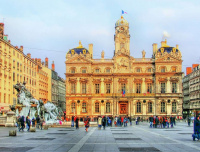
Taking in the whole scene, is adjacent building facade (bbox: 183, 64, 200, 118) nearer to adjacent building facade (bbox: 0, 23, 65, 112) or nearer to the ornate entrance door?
the ornate entrance door

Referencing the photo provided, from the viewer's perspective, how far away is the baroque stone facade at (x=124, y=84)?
85.8 m

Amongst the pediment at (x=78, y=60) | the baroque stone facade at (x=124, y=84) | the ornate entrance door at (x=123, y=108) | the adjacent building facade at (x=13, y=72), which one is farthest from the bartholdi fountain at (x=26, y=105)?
the ornate entrance door at (x=123, y=108)

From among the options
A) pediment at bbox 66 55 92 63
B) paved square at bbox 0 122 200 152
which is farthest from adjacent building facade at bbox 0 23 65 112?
paved square at bbox 0 122 200 152

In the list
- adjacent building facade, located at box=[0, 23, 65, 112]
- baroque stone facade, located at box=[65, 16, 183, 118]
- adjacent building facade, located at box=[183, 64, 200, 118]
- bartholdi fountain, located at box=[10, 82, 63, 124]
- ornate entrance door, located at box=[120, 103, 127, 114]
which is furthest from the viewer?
adjacent building facade, located at box=[183, 64, 200, 118]

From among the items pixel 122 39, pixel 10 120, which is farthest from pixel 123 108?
pixel 10 120

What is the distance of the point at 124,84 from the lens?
87.7 metres

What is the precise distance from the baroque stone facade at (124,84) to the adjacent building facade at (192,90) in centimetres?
1937

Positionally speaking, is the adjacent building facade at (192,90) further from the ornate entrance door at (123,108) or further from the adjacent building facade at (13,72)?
the adjacent building facade at (13,72)

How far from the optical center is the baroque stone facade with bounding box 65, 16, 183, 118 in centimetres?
8581

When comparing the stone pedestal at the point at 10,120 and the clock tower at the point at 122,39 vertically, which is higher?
the clock tower at the point at 122,39

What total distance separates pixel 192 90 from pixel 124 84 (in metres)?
36.5

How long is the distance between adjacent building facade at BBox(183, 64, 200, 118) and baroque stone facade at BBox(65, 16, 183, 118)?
19.4 meters

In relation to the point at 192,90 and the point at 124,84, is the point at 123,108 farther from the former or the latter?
the point at 192,90

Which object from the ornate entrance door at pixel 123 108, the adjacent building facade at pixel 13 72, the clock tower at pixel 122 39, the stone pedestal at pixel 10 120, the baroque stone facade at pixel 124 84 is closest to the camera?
the stone pedestal at pixel 10 120
